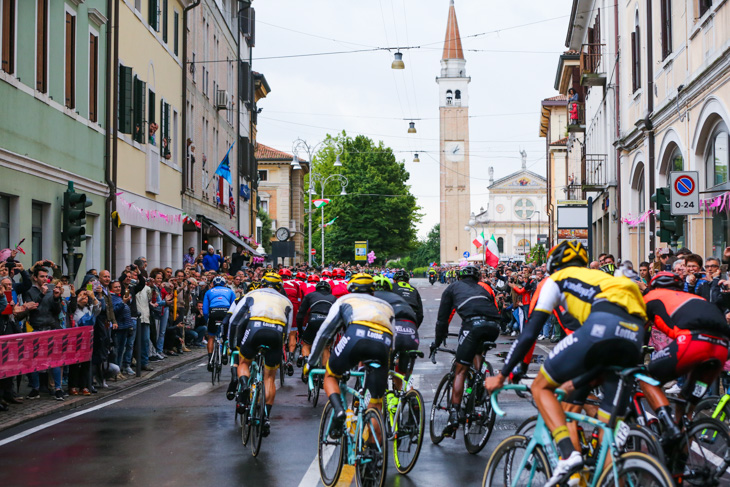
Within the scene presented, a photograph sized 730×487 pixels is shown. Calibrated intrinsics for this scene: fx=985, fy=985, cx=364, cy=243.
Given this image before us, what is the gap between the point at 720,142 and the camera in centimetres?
1892

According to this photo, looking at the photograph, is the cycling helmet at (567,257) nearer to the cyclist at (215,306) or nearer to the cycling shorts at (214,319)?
the cycling shorts at (214,319)

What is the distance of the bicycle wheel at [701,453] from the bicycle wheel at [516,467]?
4.36 feet

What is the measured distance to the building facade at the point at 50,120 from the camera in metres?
17.4

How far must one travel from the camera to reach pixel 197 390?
14.5 meters

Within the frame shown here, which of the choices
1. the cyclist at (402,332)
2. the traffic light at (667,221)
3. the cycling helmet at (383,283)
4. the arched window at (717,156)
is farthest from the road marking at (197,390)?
the arched window at (717,156)

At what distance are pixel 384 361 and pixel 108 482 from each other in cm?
239

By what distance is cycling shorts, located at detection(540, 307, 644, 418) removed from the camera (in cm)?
559

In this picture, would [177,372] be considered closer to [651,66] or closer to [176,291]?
[176,291]

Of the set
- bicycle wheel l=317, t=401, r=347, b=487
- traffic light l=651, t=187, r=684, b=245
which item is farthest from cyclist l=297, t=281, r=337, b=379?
bicycle wheel l=317, t=401, r=347, b=487

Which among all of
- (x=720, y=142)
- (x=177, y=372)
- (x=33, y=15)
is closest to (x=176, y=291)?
(x=177, y=372)

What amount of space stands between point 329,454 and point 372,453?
2.66ft

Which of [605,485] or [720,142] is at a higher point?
[720,142]

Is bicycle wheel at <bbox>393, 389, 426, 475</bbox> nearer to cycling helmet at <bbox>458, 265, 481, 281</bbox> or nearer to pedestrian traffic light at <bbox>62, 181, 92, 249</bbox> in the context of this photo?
cycling helmet at <bbox>458, 265, 481, 281</bbox>

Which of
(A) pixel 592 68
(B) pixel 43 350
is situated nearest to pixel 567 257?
(B) pixel 43 350
